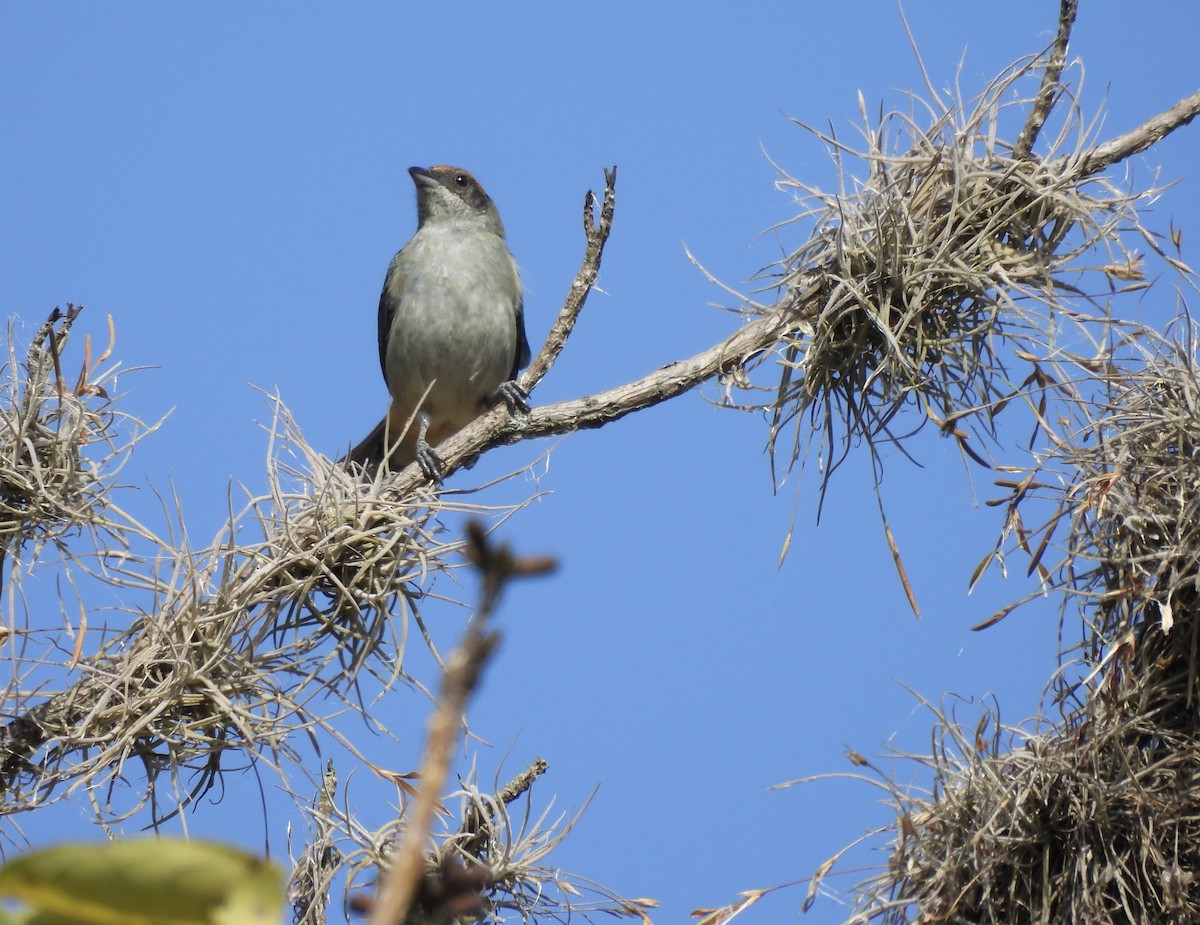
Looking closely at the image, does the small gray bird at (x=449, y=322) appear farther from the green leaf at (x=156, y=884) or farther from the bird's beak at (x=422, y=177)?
the green leaf at (x=156, y=884)

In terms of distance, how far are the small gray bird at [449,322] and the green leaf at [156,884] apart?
5386mm

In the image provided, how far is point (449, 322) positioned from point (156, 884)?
19.4 ft

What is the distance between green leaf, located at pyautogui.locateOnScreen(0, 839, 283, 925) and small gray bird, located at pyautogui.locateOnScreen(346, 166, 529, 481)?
539cm

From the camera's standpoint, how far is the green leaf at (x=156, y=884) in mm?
937

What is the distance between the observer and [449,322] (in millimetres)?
6770

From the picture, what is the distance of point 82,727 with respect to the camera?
10.7ft

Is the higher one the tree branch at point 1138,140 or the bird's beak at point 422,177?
the bird's beak at point 422,177

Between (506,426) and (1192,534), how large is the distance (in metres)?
1.94

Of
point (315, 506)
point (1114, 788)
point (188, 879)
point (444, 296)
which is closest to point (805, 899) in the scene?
point (1114, 788)

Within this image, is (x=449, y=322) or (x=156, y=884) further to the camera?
(x=449, y=322)

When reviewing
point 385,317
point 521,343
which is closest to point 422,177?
point 385,317

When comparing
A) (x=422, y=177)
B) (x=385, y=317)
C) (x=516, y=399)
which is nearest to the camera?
(x=516, y=399)

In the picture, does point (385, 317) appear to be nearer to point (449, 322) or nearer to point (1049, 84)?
point (449, 322)

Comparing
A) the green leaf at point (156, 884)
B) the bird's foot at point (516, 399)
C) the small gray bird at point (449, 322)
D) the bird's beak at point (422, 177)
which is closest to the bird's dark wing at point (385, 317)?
the small gray bird at point (449, 322)
